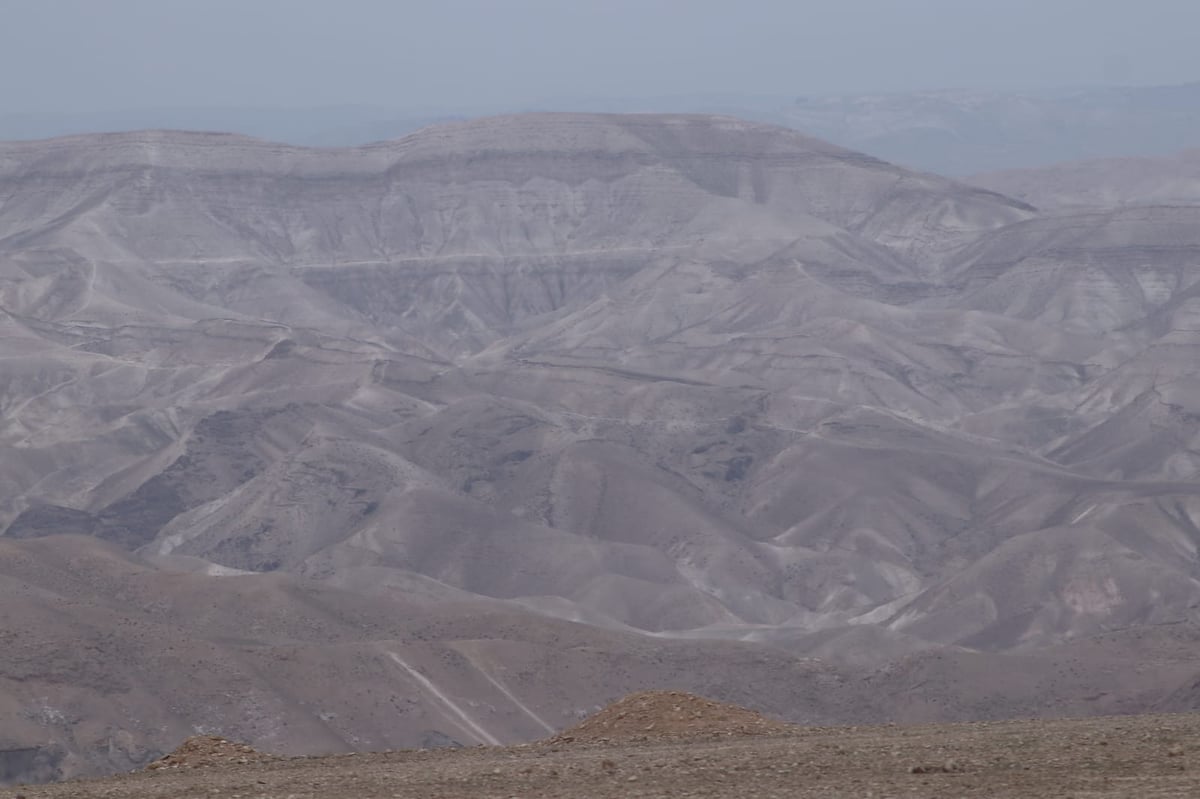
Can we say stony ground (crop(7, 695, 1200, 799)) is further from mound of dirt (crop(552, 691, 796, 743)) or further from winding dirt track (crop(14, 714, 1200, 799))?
mound of dirt (crop(552, 691, 796, 743))

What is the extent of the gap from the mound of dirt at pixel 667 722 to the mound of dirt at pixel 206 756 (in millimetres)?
2791

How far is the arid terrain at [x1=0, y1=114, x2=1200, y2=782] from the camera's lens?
155 feet

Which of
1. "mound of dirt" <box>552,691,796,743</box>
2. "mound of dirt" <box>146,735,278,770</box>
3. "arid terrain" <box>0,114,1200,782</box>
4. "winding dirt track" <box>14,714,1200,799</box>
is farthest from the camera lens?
"arid terrain" <box>0,114,1200,782</box>

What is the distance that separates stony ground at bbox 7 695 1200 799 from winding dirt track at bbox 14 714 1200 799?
15 mm

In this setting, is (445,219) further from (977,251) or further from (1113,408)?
(1113,408)

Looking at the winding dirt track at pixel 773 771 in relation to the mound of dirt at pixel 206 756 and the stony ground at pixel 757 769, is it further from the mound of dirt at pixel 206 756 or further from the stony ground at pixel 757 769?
the mound of dirt at pixel 206 756

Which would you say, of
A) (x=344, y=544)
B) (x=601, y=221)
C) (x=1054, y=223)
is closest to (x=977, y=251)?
(x=1054, y=223)

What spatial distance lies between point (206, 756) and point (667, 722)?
166 inches

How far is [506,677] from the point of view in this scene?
47750 millimetres

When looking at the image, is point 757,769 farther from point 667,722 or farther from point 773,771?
point 667,722

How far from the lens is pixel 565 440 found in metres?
91.7

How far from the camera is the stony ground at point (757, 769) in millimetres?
13117

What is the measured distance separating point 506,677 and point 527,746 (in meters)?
31.1

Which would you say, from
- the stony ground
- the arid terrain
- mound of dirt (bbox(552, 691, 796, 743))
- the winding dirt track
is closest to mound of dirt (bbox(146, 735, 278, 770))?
the stony ground
